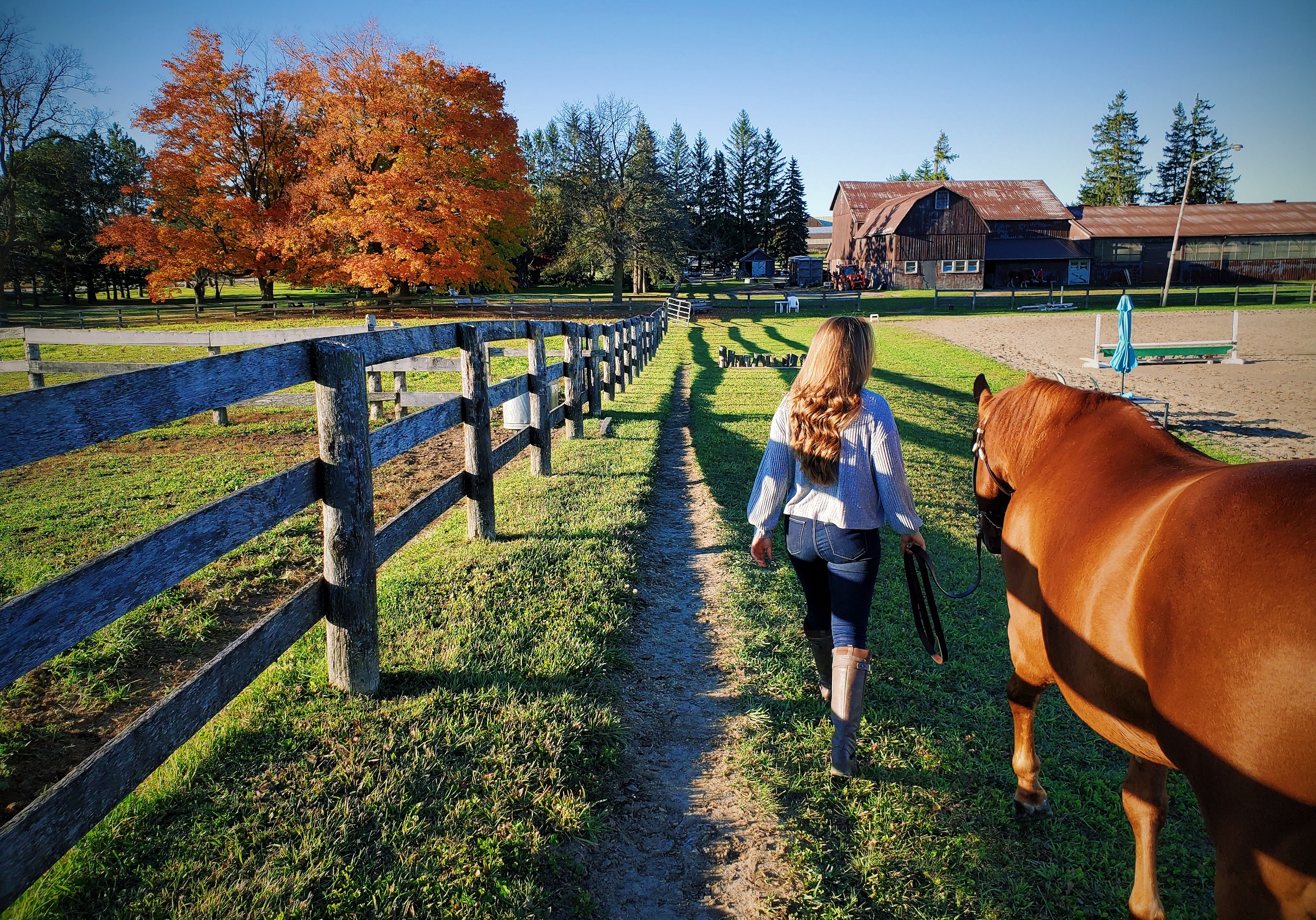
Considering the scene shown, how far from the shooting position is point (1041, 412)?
3404 mm

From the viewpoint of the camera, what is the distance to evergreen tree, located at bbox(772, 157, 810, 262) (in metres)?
93.6

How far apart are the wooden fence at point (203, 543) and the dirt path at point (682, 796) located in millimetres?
1388

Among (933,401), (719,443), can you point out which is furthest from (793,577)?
(933,401)

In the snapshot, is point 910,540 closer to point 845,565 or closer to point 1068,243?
point 845,565

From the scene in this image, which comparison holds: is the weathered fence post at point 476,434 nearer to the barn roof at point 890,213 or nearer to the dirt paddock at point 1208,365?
the dirt paddock at point 1208,365

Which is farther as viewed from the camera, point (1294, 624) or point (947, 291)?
point (947, 291)

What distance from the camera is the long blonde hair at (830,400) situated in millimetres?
3174

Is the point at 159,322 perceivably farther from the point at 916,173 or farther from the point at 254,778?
the point at 916,173

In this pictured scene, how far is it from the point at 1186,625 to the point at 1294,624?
0.83 ft

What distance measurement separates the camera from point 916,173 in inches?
4277

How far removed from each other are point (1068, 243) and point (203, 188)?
6134 centimetres

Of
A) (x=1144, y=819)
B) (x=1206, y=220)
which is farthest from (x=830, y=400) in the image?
(x=1206, y=220)

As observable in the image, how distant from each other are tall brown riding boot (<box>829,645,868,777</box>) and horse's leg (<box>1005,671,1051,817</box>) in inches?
25.7

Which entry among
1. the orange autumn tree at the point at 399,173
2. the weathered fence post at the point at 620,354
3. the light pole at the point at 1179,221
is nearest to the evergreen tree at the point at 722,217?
the light pole at the point at 1179,221
